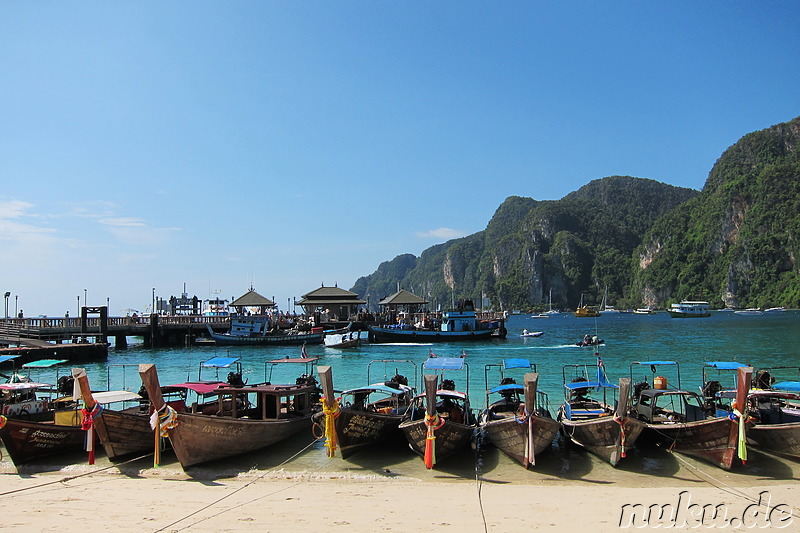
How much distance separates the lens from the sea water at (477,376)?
13.5m

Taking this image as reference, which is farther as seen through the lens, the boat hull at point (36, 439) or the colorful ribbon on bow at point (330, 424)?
the boat hull at point (36, 439)

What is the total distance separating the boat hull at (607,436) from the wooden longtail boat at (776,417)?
120 inches

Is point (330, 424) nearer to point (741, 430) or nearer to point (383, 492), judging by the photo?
point (383, 492)

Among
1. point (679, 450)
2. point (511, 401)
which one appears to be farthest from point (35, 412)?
point (679, 450)

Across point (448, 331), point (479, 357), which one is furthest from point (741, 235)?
point (479, 357)

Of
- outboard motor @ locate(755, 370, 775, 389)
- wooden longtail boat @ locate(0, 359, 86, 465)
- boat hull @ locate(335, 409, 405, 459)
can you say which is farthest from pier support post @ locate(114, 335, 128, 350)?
outboard motor @ locate(755, 370, 775, 389)

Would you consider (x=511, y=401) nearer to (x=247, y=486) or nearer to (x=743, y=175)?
(x=247, y=486)

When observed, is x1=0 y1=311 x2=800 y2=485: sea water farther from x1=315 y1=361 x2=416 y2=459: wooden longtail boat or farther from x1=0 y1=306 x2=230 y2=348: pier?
x1=0 y1=306 x2=230 y2=348: pier

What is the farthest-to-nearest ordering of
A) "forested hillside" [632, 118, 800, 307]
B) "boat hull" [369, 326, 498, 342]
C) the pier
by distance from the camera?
"forested hillside" [632, 118, 800, 307]
"boat hull" [369, 326, 498, 342]
the pier

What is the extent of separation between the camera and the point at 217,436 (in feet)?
45.4

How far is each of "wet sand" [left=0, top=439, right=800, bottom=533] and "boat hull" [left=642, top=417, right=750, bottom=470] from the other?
0.25 m

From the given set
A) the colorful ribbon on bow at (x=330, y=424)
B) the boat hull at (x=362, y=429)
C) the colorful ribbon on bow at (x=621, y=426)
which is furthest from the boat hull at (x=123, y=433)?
the colorful ribbon on bow at (x=621, y=426)

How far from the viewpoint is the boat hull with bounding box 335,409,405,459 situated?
1398 cm

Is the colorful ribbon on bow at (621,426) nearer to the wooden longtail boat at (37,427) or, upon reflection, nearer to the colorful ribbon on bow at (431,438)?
the colorful ribbon on bow at (431,438)
